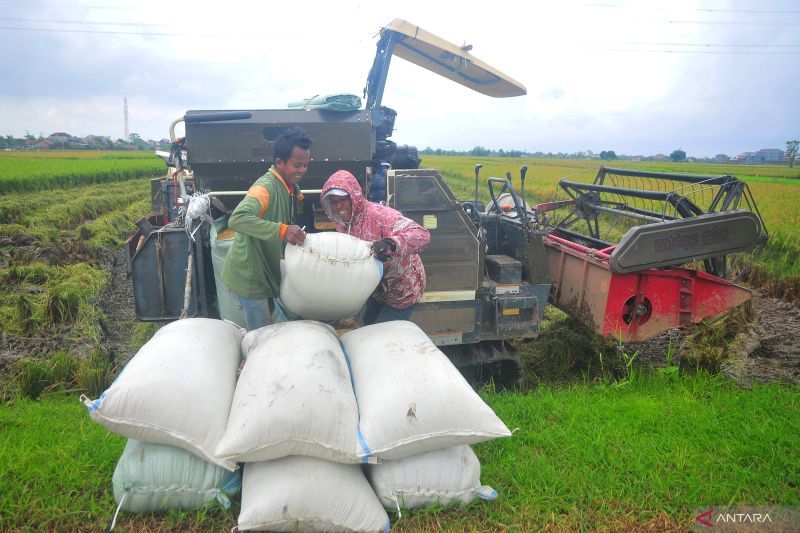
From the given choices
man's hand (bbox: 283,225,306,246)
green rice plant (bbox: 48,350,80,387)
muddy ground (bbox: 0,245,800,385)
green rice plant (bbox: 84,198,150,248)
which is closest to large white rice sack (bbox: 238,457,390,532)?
man's hand (bbox: 283,225,306,246)

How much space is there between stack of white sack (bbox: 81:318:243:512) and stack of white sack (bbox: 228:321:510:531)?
109 mm

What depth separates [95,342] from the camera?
5.07 meters

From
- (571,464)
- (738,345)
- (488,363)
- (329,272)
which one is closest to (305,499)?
(329,272)

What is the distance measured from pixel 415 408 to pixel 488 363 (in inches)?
91.0

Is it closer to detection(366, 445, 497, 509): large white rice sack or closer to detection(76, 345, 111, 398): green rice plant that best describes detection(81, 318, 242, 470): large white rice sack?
detection(366, 445, 497, 509): large white rice sack

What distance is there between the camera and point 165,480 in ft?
7.70

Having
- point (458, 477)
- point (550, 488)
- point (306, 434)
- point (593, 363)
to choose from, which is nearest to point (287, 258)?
point (306, 434)

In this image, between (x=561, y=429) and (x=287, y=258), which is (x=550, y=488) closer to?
(x=561, y=429)

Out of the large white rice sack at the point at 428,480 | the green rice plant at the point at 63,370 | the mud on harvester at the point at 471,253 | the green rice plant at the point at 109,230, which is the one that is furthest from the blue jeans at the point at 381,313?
the green rice plant at the point at 109,230

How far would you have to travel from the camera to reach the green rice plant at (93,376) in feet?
13.4

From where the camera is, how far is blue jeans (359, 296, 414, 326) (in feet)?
11.2

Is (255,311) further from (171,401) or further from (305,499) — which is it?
(305,499)

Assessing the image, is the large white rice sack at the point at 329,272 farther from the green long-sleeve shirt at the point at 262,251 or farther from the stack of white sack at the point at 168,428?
the stack of white sack at the point at 168,428

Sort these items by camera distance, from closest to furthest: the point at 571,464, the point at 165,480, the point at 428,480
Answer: the point at 165,480
the point at 428,480
the point at 571,464
